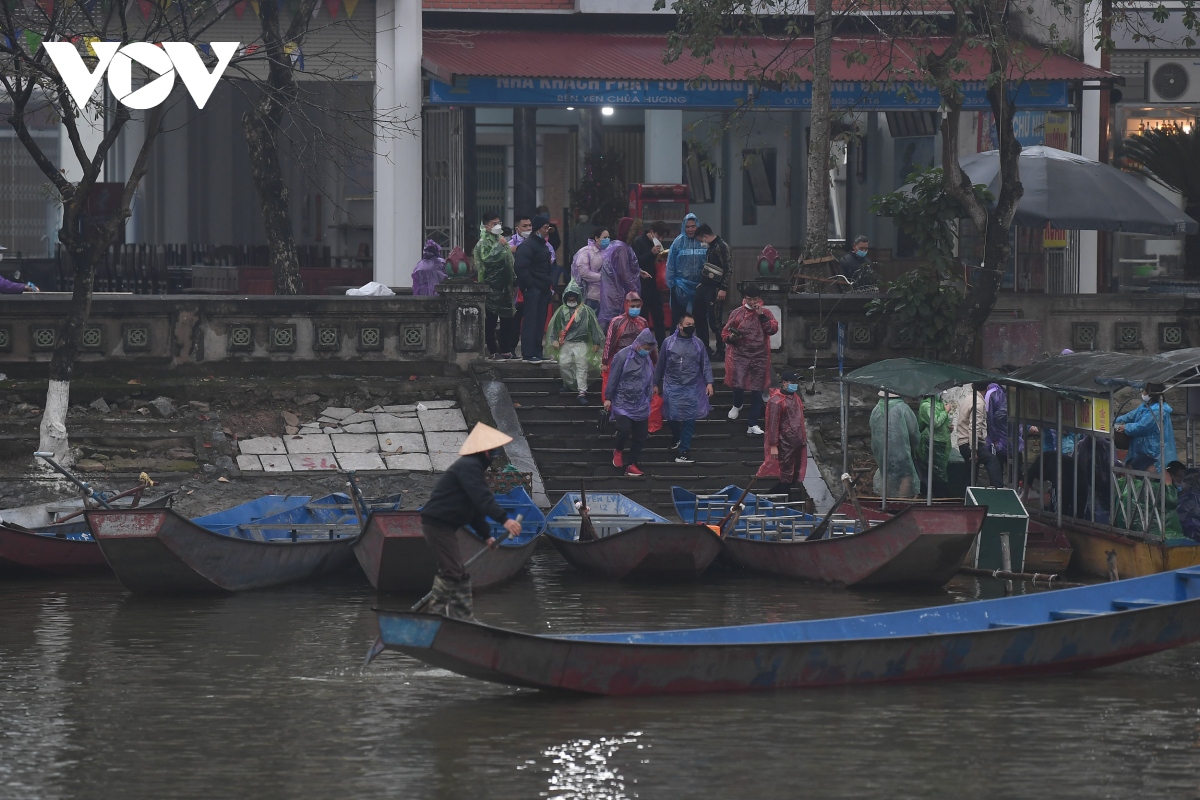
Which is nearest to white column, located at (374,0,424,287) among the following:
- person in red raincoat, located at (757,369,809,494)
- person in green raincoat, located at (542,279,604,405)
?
person in green raincoat, located at (542,279,604,405)

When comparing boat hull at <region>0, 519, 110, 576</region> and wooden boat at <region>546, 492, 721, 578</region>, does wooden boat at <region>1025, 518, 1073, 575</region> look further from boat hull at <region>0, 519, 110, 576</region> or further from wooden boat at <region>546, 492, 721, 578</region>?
boat hull at <region>0, 519, 110, 576</region>

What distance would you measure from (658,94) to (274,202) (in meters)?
5.93

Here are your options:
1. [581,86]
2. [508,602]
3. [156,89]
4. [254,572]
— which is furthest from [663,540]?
[581,86]

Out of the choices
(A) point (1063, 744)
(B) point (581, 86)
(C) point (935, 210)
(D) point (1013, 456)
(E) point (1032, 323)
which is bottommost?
(A) point (1063, 744)

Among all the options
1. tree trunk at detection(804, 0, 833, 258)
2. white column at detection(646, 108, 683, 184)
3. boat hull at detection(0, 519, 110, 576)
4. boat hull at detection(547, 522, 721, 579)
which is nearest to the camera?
boat hull at detection(547, 522, 721, 579)

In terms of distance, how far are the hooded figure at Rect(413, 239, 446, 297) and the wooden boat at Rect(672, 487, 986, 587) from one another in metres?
6.95

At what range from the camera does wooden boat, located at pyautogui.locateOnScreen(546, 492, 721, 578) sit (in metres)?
17.0

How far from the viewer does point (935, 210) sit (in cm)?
2230

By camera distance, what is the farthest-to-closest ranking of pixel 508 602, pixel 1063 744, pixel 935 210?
pixel 935 210, pixel 508 602, pixel 1063 744

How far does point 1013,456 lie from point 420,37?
11.7m

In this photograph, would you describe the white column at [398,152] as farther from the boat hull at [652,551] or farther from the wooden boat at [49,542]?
the boat hull at [652,551]

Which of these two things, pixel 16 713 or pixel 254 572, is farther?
pixel 254 572

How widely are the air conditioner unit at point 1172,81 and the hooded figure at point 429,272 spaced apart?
40.9 feet

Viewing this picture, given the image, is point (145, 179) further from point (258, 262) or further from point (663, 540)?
point (663, 540)
